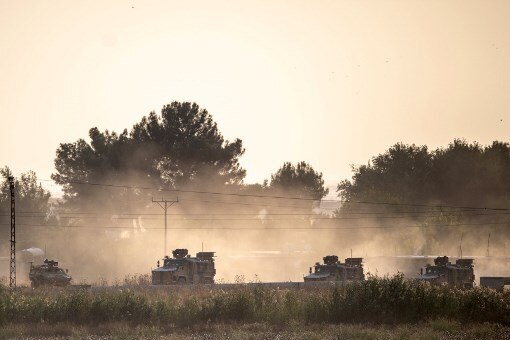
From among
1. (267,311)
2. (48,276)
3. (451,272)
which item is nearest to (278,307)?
(267,311)

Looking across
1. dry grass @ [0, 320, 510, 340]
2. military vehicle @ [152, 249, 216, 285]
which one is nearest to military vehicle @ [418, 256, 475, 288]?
military vehicle @ [152, 249, 216, 285]

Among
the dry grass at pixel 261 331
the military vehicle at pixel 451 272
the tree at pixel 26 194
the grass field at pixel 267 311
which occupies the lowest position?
the dry grass at pixel 261 331

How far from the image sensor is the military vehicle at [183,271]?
79562 millimetres

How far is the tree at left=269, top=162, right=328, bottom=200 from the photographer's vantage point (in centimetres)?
16350

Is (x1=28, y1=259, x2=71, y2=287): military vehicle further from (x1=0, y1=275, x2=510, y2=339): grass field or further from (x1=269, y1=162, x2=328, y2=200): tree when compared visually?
(x1=269, y1=162, x2=328, y2=200): tree

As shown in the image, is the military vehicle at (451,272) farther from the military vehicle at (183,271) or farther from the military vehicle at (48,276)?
the military vehicle at (48,276)

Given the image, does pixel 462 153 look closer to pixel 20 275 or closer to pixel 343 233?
pixel 343 233

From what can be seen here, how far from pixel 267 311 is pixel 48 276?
3005 cm

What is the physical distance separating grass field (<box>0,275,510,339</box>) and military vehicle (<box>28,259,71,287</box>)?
→ 2192 cm

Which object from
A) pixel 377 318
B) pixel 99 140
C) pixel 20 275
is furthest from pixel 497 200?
pixel 377 318

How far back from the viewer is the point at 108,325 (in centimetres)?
5225

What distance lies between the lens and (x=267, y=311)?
54.8 meters

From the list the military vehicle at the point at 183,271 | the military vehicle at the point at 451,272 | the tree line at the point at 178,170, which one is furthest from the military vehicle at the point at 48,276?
the tree line at the point at 178,170

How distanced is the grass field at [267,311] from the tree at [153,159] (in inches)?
2767
